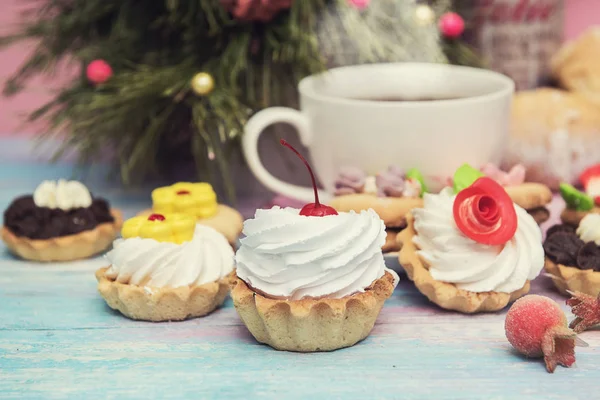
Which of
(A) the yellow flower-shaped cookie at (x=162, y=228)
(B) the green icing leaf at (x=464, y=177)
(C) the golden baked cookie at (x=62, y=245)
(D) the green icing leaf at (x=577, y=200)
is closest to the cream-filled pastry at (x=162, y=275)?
(A) the yellow flower-shaped cookie at (x=162, y=228)

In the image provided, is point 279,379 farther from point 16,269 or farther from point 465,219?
point 16,269

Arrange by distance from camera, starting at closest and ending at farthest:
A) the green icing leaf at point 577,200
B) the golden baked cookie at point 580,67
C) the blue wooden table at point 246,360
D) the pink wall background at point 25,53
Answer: the blue wooden table at point 246,360
the green icing leaf at point 577,200
the golden baked cookie at point 580,67
the pink wall background at point 25,53

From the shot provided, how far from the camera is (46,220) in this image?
90 cm

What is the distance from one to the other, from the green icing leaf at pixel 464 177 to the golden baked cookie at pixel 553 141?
0.84 ft

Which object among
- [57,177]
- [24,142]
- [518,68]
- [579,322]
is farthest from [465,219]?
[24,142]

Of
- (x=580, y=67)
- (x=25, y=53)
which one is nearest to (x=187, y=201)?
(x=580, y=67)

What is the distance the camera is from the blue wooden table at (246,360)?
2.03ft

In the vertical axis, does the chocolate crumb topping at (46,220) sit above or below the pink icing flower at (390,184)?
below

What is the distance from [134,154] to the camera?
99cm

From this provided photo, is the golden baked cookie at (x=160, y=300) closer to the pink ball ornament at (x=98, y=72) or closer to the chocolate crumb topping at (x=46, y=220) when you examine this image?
the chocolate crumb topping at (x=46, y=220)

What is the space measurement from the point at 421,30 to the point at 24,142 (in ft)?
2.34

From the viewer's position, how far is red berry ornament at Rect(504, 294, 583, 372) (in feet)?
2.10

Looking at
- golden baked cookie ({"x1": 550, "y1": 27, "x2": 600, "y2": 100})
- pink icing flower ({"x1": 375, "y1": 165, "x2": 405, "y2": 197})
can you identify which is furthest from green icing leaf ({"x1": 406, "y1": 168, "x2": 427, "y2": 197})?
golden baked cookie ({"x1": 550, "y1": 27, "x2": 600, "y2": 100})

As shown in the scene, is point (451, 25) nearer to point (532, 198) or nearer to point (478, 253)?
point (532, 198)
